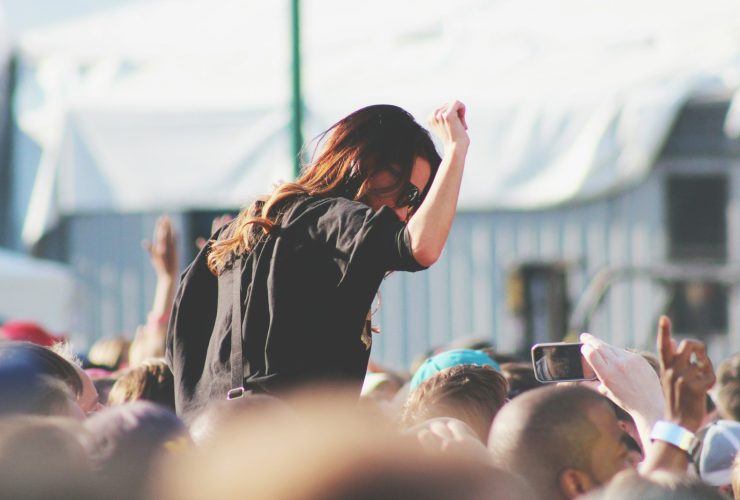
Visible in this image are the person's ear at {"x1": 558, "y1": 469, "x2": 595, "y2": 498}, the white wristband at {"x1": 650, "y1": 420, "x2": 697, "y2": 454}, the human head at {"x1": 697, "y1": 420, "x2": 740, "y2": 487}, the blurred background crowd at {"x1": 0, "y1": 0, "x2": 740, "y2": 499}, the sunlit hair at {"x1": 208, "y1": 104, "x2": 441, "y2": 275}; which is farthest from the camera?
the blurred background crowd at {"x1": 0, "y1": 0, "x2": 740, "y2": 499}

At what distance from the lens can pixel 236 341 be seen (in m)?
3.23

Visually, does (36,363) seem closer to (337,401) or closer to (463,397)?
(337,401)

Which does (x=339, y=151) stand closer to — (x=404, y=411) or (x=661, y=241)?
(x=404, y=411)

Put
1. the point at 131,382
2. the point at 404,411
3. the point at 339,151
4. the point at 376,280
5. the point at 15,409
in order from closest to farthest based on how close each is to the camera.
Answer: the point at 15,409, the point at 376,280, the point at 339,151, the point at 404,411, the point at 131,382

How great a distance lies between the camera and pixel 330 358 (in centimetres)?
315

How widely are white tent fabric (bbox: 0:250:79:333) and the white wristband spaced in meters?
7.66

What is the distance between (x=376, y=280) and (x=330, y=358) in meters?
0.21

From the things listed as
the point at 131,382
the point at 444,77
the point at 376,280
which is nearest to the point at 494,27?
the point at 444,77

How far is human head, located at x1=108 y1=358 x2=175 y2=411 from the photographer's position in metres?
4.20

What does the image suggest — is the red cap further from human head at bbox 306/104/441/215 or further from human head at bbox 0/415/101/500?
human head at bbox 0/415/101/500

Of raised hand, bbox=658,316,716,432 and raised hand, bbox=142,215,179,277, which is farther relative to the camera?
raised hand, bbox=142,215,179,277

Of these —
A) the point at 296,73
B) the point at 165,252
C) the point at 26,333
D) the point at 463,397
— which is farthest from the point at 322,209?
the point at 296,73

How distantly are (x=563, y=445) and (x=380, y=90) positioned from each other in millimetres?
10096

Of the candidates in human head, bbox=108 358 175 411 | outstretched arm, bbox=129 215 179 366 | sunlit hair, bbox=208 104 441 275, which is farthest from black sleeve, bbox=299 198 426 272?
outstretched arm, bbox=129 215 179 366
